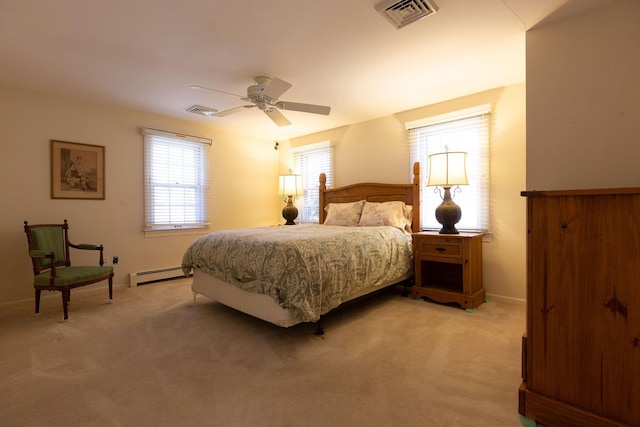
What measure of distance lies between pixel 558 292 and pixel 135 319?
10.5ft

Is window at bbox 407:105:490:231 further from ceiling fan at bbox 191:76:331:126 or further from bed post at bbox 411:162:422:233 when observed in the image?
ceiling fan at bbox 191:76:331:126

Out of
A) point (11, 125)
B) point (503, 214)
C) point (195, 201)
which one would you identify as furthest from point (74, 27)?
point (503, 214)

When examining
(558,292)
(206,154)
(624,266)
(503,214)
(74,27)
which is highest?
(74,27)

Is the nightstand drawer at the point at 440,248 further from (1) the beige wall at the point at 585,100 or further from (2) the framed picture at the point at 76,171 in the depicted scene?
(2) the framed picture at the point at 76,171

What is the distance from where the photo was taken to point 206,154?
4793 millimetres

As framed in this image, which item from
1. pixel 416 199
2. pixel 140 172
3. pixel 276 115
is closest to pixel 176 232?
pixel 140 172

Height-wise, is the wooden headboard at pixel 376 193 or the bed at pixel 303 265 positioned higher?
the wooden headboard at pixel 376 193

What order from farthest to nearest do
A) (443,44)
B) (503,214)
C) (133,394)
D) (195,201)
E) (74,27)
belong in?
(195,201) → (503,214) → (443,44) → (74,27) → (133,394)

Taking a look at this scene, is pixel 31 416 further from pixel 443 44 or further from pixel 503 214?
pixel 503 214

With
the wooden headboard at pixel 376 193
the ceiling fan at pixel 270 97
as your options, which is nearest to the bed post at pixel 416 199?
the wooden headboard at pixel 376 193

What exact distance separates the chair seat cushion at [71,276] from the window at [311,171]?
10.2 ft

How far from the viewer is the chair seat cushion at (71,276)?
282 cm

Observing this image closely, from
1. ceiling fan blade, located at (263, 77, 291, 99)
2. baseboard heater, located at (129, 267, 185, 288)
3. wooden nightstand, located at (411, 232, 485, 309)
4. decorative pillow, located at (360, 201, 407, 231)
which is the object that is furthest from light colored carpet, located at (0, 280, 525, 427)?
ceiling fan blade, located at (263, 77, 291, 99)

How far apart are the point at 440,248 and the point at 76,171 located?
4.30 m
